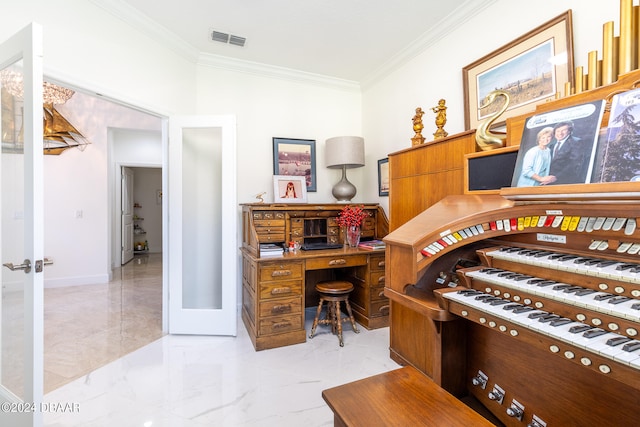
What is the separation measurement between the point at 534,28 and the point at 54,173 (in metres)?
6.09

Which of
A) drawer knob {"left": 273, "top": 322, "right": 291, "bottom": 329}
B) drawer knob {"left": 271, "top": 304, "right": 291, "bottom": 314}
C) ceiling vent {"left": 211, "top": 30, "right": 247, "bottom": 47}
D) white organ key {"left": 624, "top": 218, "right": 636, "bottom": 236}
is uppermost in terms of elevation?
ceiling vent {"left": 211, "top": 30, "right": 247, "bottom": 47}

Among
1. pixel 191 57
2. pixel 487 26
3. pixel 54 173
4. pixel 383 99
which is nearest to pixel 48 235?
pixel 54 173

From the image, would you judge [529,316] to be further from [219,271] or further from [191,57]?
[191,57]

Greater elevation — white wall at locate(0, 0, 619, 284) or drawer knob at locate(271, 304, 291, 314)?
white wall at locate(0, 0, 619, 284)

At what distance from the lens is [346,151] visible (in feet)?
11.3

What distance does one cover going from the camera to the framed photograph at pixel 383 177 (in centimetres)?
348

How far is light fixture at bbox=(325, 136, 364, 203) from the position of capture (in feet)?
11.3

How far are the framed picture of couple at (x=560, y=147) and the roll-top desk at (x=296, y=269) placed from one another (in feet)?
6.05

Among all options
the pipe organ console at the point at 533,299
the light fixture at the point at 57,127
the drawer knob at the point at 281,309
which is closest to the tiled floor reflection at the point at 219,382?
the drawer knob at the point at 281,309

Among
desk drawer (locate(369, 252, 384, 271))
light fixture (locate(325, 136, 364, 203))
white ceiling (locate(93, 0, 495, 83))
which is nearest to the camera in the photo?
white ceiling (locate(93, 0, 495, 83))

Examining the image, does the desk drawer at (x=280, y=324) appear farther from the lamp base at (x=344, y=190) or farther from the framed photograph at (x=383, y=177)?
the framed photograph at (x=383, y=177)

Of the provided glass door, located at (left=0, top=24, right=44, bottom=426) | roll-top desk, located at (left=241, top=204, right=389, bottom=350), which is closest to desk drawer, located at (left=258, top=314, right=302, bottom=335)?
roll-top desk, located at (left=241, top=204, right=389, bottom=350)

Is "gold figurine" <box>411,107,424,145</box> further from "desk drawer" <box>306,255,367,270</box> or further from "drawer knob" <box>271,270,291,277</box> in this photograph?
"drawer knob" <box>271,270,291,277</box>

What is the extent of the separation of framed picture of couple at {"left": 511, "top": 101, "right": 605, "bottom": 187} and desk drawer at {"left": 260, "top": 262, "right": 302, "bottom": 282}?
6.20 feet
